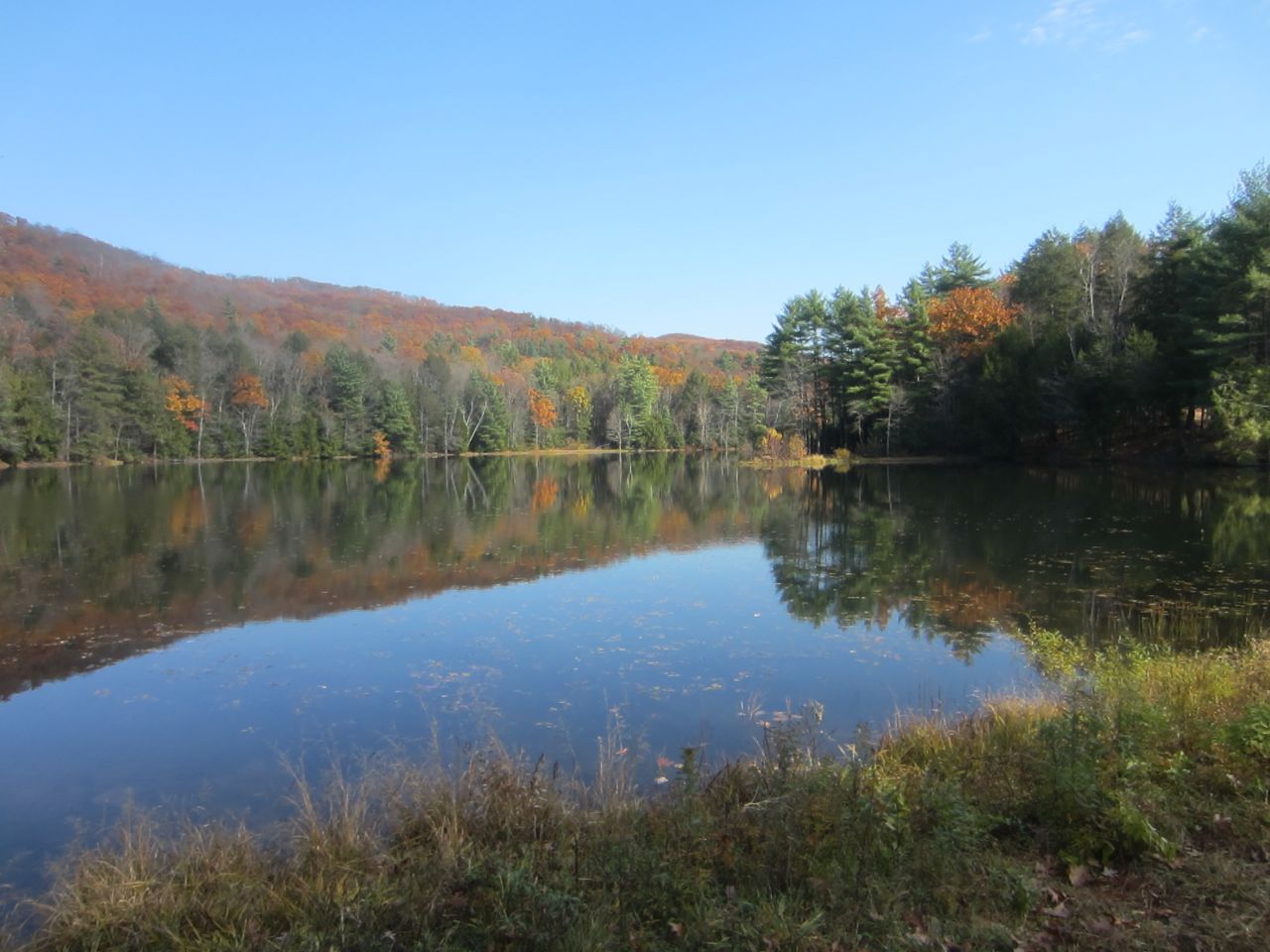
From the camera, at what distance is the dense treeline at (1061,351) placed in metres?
34.0

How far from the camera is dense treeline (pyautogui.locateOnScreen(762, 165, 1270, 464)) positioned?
33969 mm

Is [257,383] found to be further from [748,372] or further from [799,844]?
[799,844]

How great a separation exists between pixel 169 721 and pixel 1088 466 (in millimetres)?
42515

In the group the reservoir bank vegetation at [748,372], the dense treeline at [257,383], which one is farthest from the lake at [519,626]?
the dense treeline at [257,383]

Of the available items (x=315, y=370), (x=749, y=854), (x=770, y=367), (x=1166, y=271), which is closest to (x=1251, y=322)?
(x=1166, y=271)

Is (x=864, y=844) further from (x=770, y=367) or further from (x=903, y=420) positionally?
(x=770, y=367)

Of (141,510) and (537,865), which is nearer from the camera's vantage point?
(537,865)

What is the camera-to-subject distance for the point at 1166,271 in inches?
1617

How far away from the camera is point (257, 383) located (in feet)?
227

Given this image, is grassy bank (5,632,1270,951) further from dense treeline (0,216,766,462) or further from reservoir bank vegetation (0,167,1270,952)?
dense treeline (0,216,766,462)

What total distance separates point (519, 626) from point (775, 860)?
773cm

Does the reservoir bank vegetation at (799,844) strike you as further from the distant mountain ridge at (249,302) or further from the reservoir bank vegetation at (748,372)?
the distant mountain ridge at (249,302)

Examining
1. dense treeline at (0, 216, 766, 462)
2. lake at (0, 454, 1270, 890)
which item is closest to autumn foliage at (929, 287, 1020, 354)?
dense treeline at (0, 216, 766, 462)

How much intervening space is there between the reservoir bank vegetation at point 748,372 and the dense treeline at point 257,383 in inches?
8.1
